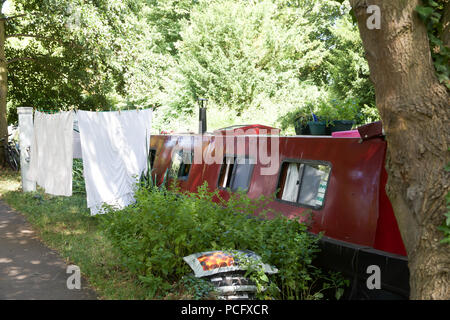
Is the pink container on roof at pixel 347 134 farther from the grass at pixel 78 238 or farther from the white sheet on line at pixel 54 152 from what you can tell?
the white sheet on line at pixel 54 152

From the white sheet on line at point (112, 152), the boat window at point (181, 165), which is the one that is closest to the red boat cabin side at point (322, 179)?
the boat window at point (181, 165)

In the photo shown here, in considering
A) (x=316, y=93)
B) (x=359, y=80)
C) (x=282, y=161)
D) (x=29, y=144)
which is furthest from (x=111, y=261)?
(x=316, y=93)

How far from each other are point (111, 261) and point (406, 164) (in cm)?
371

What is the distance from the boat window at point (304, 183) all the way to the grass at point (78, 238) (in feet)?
6.05

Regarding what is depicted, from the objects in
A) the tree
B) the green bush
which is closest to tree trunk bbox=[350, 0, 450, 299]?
the green bush

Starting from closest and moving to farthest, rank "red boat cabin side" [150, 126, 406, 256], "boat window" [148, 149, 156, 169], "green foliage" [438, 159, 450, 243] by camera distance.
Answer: "green foliage" [438, 159, 450, 243] → "red boat cabin side" [150, 126, 406, 256] → "boat window" [148, 149, 156, 169]

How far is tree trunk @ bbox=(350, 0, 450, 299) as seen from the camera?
2.76 metres

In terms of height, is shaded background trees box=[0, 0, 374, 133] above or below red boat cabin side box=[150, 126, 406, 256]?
above

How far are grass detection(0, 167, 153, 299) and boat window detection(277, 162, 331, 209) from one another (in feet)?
6.05

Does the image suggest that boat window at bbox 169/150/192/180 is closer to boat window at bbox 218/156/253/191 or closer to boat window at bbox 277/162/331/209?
boat window at bbox 218/156/253/191

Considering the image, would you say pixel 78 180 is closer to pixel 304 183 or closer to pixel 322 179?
pixel 304 183

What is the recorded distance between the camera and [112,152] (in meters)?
8.08

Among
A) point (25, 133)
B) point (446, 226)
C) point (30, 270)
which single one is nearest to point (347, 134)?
point (446, 226)

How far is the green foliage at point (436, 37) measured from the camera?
9.19ft
